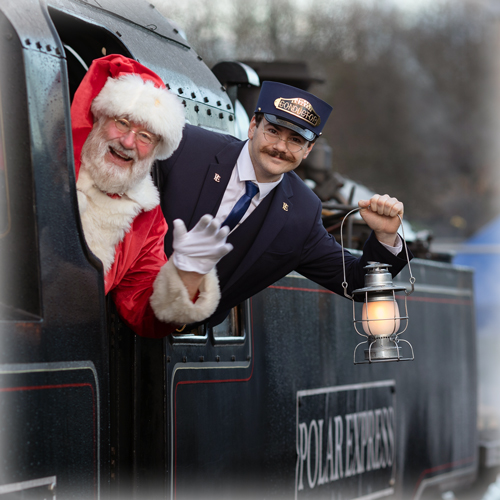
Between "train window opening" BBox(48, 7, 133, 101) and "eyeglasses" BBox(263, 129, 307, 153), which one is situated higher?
"train window opening" BBox(48, 7, 133, 101)

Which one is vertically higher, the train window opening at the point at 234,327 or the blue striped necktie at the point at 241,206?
the blue striped necktie at the point at 241,206

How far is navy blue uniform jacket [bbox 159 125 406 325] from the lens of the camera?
3086 mm

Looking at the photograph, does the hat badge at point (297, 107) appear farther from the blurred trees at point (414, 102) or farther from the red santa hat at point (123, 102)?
the blurred trees at point (414, 102)

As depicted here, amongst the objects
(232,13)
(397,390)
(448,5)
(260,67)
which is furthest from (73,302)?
(448,5)

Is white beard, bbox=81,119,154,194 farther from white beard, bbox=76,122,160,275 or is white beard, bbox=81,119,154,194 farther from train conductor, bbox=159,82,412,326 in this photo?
train conductor, bbox=159,82,412,326

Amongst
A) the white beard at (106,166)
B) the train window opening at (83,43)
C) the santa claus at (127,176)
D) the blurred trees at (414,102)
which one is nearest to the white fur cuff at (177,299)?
the santa claus at (127,176)

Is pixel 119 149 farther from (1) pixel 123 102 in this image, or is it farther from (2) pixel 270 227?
(2) pixel 270 227

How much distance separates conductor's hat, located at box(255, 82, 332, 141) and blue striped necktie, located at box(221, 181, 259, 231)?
0.95 feet

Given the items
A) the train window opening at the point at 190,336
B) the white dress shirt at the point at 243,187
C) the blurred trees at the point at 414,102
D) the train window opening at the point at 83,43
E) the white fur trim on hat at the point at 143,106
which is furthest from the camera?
the blurred trees at the point at 414,102

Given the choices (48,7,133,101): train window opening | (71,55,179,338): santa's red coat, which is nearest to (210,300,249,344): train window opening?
(71,55,179,338): santa's red coat

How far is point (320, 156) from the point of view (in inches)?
254

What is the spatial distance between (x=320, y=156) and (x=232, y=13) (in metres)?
15.1

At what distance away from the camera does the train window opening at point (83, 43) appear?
2781mm

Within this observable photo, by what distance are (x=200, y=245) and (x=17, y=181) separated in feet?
1.85
